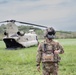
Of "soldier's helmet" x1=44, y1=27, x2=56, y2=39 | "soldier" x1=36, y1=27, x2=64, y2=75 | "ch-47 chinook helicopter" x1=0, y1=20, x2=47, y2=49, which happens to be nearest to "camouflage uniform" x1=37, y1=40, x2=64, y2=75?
"soldier" x1=36, y1=27, x2=64, y2=75

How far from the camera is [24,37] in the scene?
1569 inches

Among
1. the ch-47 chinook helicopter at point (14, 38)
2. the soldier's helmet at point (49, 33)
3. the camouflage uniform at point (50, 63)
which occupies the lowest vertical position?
the ch-47 chinook helicopter at point (14, 38)

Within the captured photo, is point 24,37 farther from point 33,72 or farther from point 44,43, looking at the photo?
point 44,43

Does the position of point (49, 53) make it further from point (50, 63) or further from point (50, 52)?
point (50, 63)

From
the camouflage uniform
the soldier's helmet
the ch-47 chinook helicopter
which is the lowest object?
the ch-47 chinook helicopter

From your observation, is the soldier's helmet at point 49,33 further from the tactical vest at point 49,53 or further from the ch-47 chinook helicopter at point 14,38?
the ch-47 chinook helicopter at point 14,38

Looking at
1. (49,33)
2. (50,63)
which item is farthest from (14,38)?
(49,33)

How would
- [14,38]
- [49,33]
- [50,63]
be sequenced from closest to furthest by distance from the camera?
[49,33], [50,63], [14,38]

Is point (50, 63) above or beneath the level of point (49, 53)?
beneath

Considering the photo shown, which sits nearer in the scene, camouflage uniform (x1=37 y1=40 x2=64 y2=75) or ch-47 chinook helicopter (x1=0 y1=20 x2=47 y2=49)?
camouflage uniform (x1=37 y1=40 x2=64 y2=75)

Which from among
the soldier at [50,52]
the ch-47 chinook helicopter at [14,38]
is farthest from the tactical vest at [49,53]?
the ch-47 chinook helicopter at [14,38]

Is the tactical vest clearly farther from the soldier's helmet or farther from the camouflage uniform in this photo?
the soldier's helmet

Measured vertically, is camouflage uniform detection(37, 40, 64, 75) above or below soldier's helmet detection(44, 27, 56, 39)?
below

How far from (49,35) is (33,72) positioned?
625 centimetres
